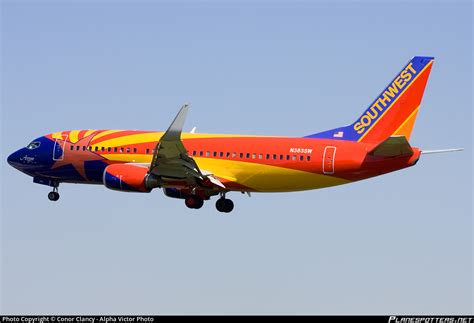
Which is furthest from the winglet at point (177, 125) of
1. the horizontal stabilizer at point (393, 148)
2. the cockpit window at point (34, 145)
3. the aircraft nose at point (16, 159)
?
the aircraft nose at point (16, 159)

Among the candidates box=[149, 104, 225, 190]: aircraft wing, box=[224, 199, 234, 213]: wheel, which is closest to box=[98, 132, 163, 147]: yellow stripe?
box=[149, 104, 225, 190]: aircraft wing

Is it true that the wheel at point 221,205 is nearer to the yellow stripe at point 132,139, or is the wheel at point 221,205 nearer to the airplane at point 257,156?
the airplane at point 257,156

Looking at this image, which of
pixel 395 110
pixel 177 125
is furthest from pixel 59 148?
pixel 395 110

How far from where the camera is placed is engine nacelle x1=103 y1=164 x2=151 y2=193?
67.0 m

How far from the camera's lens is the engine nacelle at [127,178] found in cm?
6700

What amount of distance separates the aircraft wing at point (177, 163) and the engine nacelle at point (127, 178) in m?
1.12

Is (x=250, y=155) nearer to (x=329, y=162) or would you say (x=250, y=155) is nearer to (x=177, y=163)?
(x=177, y=163)

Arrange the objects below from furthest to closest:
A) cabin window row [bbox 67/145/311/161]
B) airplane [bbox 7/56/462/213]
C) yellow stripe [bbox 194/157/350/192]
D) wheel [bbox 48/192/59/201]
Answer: wheel [bbox 48/192/59/201]
cabin window row [bbox 67/145/311/161]
yellow stripe [bbox 194/157/350/192]
airplane [bbox 7/56/462/213]

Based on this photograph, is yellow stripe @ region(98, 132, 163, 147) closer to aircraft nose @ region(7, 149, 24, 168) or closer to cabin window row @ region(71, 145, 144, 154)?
cabin window row @ region(71, 145, 144, 154)

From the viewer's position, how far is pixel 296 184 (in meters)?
67.5

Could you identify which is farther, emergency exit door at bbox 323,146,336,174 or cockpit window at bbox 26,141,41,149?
cockpit window at bbox 26,141,41,149

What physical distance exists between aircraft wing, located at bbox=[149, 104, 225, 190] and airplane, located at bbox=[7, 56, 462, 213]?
63mm

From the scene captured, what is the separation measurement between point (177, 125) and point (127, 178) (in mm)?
7459

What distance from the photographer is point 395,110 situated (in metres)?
67.4
